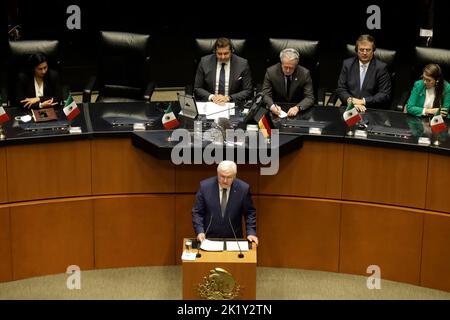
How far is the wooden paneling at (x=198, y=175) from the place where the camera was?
7.29 metres

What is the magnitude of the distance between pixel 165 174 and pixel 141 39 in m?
1.91

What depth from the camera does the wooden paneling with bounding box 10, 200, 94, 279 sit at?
723cm

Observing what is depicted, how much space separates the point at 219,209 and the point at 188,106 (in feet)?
3.60

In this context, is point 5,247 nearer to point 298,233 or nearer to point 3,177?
point 3,177

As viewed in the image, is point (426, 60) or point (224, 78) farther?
point (224, 78)

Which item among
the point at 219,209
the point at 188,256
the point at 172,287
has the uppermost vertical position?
the point at 219,209

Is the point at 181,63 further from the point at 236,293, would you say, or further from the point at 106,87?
the point at 236,293

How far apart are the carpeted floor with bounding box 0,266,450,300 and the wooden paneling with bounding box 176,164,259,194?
0.68m

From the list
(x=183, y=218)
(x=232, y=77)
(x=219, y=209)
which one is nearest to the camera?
(x=219, y=209)

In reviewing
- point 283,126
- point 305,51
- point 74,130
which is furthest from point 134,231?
point 305,51

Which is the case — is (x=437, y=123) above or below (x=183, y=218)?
above

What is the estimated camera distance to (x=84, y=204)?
7.33m

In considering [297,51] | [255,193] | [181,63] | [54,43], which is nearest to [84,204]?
[255,193]

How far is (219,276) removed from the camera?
6.36 meters
